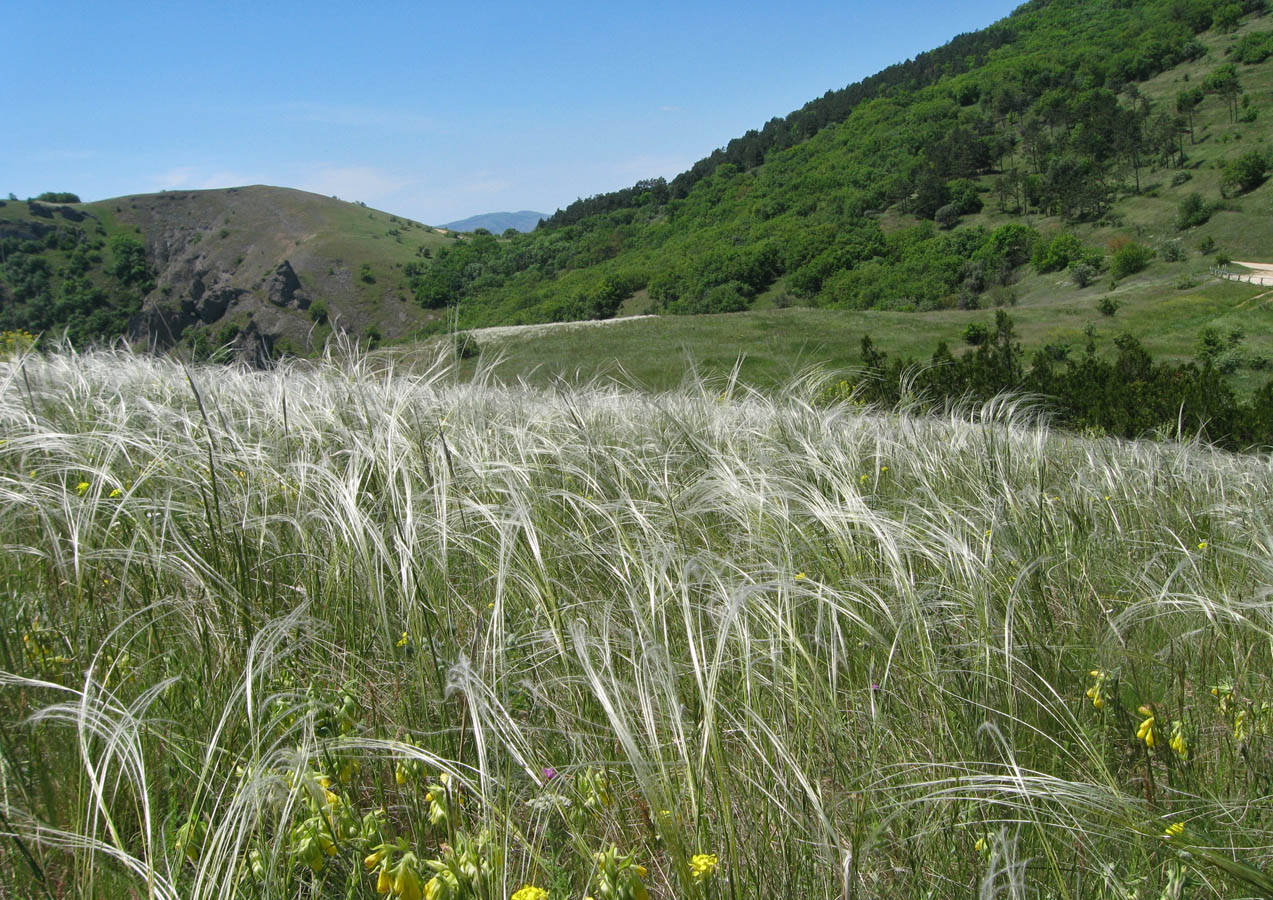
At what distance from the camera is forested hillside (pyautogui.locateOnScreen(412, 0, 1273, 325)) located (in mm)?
55750

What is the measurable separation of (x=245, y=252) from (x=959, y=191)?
309ft

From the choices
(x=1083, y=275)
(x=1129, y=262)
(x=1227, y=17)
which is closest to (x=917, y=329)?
(x=1129, y=262)

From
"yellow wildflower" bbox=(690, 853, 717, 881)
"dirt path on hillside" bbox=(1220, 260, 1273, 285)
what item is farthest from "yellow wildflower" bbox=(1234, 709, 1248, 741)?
"dirt path on hillside" bbox=(1220, 260, 1273, 285)

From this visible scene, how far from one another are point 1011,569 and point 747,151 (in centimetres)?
11930

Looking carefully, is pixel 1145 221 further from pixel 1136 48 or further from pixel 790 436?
pixel 790 436

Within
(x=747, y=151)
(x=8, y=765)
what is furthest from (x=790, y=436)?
(x=747, y=151)

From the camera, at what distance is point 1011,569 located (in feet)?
7.26

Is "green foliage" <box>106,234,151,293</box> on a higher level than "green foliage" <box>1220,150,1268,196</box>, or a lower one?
higher

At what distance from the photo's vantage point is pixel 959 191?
75.9m

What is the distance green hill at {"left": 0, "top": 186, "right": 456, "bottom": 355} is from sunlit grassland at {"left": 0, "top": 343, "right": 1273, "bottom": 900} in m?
75.9

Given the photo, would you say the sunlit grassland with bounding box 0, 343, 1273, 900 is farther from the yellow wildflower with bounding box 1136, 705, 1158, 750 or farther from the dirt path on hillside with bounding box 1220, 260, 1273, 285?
the dirt path on hillside with bounding box 1220, 260, 1273, 285

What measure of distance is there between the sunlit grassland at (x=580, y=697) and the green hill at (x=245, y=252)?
75.9 m

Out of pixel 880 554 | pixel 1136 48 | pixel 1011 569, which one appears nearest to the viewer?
pixel 880 554

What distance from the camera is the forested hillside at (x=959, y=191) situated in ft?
183
